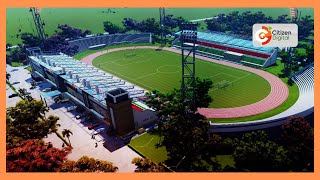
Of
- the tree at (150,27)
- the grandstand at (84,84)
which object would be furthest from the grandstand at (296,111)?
the tree at (150,27)

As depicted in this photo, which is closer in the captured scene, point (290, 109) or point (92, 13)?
point (290, 109)

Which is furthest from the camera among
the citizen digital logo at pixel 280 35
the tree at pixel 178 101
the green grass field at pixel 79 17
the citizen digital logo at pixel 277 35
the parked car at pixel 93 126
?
the green grass field at pixel 79 17

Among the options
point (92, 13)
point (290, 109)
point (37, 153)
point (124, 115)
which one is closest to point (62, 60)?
point (124, 115)

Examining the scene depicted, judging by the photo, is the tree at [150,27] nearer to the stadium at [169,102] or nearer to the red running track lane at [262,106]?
the stadium at [169,102]

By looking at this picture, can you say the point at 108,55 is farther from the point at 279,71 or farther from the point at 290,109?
the point at 290,109

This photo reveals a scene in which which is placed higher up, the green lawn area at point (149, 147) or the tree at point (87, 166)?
the tree at point (87, 166)

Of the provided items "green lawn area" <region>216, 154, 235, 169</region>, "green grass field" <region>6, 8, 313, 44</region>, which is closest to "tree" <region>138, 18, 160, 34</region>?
"green grass field" <region>6, 8, 313, 44</region>

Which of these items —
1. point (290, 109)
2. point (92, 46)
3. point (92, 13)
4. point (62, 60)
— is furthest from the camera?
point (92, 13)
